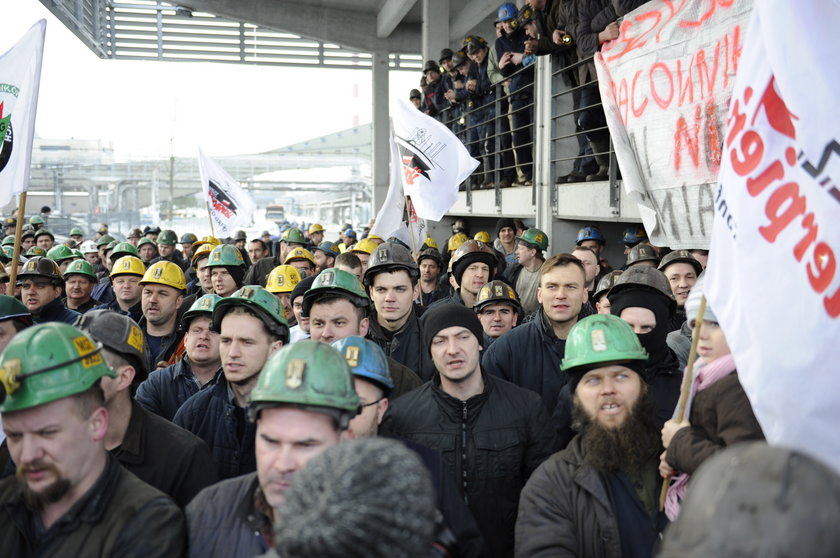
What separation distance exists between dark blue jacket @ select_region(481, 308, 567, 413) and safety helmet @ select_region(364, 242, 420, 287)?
1051 mm

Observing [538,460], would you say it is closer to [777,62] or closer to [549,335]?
[549,335]

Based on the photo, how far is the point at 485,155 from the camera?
1459cm

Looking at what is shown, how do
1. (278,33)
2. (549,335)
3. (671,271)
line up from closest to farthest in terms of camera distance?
(549,335) → (671,271) → (278,33)

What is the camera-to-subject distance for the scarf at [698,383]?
9.49ft

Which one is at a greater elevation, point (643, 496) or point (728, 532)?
point (728, 532)

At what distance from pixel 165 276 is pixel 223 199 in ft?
18.8

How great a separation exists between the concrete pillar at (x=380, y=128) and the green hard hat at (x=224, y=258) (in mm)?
17516

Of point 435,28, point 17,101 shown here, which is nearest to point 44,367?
point 17,101

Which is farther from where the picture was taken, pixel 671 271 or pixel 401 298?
pixel 671 271

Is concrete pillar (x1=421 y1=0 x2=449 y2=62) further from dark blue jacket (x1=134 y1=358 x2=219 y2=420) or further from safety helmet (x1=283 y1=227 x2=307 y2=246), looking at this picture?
dark blue jacket (x1=134 y1=358 x2=219 y2=420)

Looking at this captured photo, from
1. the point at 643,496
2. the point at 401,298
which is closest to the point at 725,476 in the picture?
the point at 643,496

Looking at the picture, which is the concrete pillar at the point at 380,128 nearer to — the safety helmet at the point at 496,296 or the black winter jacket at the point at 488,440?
the safety helmet at the point at 496,296

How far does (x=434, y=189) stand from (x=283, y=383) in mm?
6196

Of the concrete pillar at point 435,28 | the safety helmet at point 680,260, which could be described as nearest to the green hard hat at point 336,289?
the safety helmet at point 680,260
